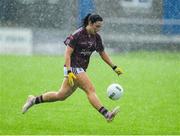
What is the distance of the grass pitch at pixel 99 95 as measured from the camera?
1370cm

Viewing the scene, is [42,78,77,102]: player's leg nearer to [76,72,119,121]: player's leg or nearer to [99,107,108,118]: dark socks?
[76,72,119,121]: player's leg

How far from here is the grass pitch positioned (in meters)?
13.7

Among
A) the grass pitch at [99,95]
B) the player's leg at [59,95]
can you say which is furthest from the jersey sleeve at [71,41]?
the grass pitch at [99,95]

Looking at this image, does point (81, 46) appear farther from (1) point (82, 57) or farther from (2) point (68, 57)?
(2) point (68, 57)

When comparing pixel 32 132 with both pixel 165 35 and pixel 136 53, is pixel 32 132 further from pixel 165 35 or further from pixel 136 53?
pixel 165 35

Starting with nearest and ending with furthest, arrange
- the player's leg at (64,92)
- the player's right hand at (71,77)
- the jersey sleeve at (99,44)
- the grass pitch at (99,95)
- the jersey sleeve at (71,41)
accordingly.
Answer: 1. the player's right hand at (71,77)
2. the jersey sleeve at (71,41)
3. the player's leg at (64,92)
4. the jersey sleeve at (99,44)
5. the grass pitch at (99,95)

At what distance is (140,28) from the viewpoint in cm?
3075

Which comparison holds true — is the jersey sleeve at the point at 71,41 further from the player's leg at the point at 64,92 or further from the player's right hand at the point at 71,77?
the player's leg at the point at 64,92

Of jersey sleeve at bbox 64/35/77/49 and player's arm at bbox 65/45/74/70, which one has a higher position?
jersey sleeve at bbox 64/35/77/49

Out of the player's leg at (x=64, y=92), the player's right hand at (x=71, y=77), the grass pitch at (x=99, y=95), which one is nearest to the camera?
the player's right hand at (x=71, y=77)

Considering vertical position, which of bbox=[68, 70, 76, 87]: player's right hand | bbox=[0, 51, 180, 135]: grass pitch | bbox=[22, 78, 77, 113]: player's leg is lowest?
bbox=[0, 51, 180, 135]: grass pitch

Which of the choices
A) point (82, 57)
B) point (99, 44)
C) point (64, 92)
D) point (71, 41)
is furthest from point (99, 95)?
point (71, 41)

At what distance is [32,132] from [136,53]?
1472 centimetres

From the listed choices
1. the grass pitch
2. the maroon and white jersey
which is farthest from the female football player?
the grass pitch
